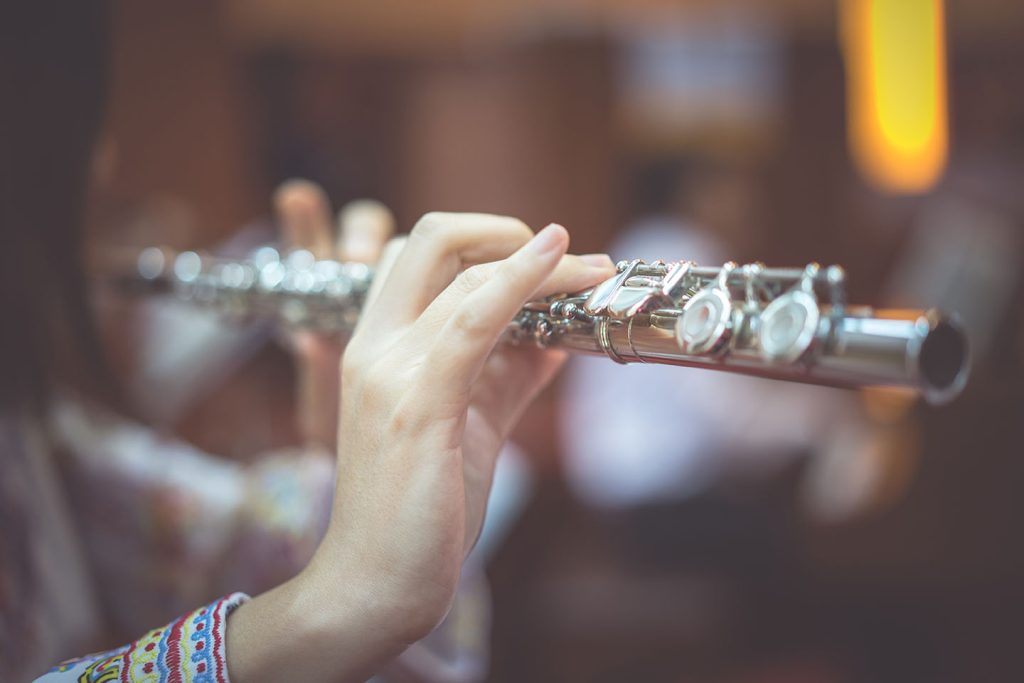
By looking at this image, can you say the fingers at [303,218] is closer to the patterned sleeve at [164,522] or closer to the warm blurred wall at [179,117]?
the patterned sleeve at [164,522]

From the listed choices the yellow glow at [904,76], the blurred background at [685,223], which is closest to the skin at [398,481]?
the blurred background at [685,223]

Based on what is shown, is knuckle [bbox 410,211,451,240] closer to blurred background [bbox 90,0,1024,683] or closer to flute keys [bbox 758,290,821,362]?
flute keys [bbox 758,290,821,362]

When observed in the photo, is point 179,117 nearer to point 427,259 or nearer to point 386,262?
point 386,262

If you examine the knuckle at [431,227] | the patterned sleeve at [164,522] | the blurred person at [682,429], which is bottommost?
the blurred person at [682,429]

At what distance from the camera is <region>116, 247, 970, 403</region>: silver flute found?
435 millimetres

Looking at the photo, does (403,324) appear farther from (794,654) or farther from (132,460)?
(794,654)

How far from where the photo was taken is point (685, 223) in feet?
13.6

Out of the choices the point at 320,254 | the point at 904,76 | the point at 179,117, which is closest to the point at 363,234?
the point at 320,254

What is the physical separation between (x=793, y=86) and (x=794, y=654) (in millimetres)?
3064

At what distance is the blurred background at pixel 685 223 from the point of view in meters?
2.26

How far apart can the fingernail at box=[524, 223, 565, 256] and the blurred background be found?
32.2 inches

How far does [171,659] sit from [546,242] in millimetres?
376

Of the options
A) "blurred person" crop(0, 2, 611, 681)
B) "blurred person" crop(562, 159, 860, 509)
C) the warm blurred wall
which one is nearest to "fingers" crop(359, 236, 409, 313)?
"blurred person" crop(0, 2, 611, 681)

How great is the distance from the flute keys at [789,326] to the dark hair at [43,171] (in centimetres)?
86
